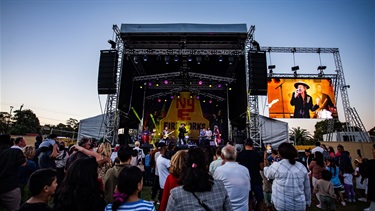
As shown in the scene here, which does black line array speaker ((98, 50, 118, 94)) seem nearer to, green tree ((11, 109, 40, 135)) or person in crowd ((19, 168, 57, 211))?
person in crowd ((19, 168, 57, 211))

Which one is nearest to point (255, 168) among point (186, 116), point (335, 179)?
point (335, 179)

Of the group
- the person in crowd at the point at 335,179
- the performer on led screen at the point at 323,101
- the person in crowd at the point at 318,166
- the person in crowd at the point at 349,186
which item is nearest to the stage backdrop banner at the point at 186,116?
the performer on led screen at the point at 323,101

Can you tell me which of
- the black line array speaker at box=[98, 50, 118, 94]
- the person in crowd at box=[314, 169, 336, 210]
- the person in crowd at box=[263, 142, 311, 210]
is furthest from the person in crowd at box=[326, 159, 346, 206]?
the black line array speaker at box=[98, 50, 118, 94]

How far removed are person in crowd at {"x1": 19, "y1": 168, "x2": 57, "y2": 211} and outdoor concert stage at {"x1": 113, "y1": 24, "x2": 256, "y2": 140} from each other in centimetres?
981

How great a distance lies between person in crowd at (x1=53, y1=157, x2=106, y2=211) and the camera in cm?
153

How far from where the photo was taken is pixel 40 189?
1594 millimetres

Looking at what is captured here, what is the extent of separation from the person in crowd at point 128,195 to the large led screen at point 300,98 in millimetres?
15153

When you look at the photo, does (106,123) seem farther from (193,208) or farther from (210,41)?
(193,208)

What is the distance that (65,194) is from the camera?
5.11ft

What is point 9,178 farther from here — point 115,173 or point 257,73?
point 257,73

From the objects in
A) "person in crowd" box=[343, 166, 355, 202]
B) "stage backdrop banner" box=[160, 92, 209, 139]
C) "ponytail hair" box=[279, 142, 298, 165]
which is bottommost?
"person in crowd" box=[343, 166, 355, 202]

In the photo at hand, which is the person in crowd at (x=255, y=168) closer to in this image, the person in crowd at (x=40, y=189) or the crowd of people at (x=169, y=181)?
the crowd of people at (x=169, y=181)

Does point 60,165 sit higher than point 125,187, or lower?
lower

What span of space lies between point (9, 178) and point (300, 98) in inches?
660
